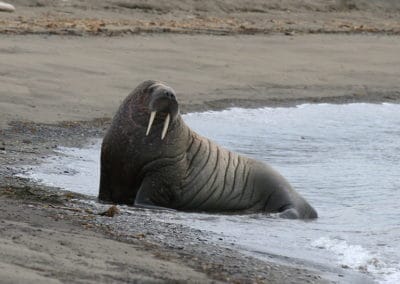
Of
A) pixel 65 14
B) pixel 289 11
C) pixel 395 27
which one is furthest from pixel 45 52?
pixel 395 27

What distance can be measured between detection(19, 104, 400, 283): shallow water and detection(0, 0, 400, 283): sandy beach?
32cm

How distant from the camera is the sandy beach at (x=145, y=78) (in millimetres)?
5727

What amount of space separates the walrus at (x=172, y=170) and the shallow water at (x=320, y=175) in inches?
10.0

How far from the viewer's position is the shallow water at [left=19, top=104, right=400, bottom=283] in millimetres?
7293

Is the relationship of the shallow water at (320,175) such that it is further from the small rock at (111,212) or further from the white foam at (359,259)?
the small rock at (111,212)

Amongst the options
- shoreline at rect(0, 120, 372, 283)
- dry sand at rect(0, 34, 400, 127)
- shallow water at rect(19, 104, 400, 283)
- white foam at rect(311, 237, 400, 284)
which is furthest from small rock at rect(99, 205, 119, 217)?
dry sand at rect(0, 34, 400, 127)

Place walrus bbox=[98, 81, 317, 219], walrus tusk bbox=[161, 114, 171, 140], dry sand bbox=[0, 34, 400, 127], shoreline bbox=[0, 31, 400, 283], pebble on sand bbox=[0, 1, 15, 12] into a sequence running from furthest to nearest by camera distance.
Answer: pebble on sand bbox=[0, 1, 15, 12], dry sand bbox=[0, 34, 400, 127], walrus bbox=[98, 81, 317, 219], walrus tusk bbox=[161, 114, 171, 140], shoreline bbox=[0, 31, 400, 283]

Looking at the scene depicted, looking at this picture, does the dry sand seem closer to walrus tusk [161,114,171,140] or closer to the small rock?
→ walrus tusk [161,114,171,140]

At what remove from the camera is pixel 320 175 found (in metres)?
10.4

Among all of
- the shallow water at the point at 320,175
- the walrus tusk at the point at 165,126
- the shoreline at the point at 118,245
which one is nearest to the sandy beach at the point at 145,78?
the shoreline at the point at 118,245

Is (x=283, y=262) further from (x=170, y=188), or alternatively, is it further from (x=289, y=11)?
(x=289, y=11)

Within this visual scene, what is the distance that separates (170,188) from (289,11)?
1155 cm

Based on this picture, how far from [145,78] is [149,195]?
18.4 ft

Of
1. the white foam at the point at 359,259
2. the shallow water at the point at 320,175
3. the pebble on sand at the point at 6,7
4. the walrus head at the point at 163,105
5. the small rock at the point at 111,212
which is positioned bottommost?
the shallow water at the point at 320,175
